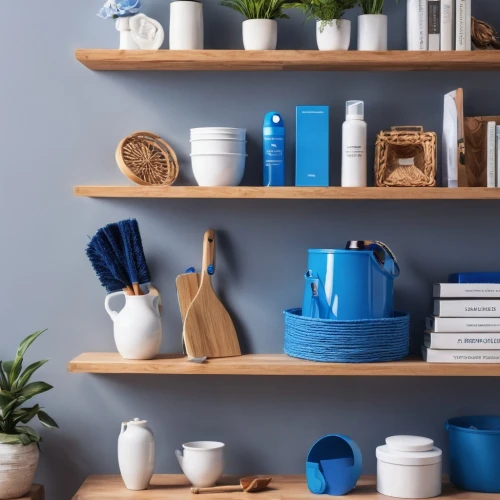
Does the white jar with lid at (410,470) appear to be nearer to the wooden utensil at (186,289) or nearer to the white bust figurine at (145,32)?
the wooden utensil at (186,289)

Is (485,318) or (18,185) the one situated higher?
(18,185)

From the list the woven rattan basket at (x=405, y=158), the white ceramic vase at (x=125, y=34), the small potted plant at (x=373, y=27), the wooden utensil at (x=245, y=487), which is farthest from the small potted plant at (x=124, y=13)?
the wooden utensil at (x=245, y=487)

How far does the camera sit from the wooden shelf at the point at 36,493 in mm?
2201

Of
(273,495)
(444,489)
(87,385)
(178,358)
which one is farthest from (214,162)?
(444,489)

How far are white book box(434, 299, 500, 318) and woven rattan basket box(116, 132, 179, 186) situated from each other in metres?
0.82

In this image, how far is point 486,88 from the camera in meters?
2.37

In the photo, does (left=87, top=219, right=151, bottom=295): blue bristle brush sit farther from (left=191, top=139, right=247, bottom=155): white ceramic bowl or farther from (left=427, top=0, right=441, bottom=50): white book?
(left=427, top=0, right=441, bottom=50): white book

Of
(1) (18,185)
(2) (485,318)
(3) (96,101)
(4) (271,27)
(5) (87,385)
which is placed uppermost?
(4) (271,27)

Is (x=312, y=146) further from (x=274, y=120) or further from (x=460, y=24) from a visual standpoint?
(x=460, y=24)

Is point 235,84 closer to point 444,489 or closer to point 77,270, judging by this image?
point 77,270

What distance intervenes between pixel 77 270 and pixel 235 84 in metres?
0.70

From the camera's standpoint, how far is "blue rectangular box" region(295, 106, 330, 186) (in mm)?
2270

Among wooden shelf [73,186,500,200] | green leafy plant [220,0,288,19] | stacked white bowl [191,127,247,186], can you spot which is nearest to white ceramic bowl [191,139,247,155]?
stacked white bowl [191,127,247,186]

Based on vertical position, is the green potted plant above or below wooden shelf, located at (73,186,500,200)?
below
